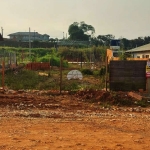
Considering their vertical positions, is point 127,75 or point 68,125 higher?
point 127,75

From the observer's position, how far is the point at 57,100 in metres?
14.2

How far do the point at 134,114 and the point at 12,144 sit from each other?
5819mm

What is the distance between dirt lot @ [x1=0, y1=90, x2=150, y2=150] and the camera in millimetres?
7176

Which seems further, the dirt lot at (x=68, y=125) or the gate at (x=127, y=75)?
the gate at (x=127, y=75)

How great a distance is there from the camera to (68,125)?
9.31 meters

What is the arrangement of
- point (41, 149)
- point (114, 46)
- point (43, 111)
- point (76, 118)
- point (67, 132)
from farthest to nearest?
point (114, 46), point (43, 111), point (76, 118), point (67, 132), point (41, 149)

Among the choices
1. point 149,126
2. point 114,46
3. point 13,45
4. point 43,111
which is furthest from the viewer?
point 13,45

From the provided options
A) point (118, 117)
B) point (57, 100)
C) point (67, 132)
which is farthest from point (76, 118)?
point (57, 100)

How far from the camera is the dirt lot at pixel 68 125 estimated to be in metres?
7.18

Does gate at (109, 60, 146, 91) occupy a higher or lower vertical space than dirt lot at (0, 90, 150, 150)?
higher

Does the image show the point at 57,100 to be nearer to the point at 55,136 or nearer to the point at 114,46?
the point at 55,136

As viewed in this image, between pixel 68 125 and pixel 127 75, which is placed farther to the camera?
pixel 127 75

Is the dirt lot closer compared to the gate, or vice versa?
the dirt lot

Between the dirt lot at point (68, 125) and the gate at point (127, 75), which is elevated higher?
the gate at point (127, 75)
